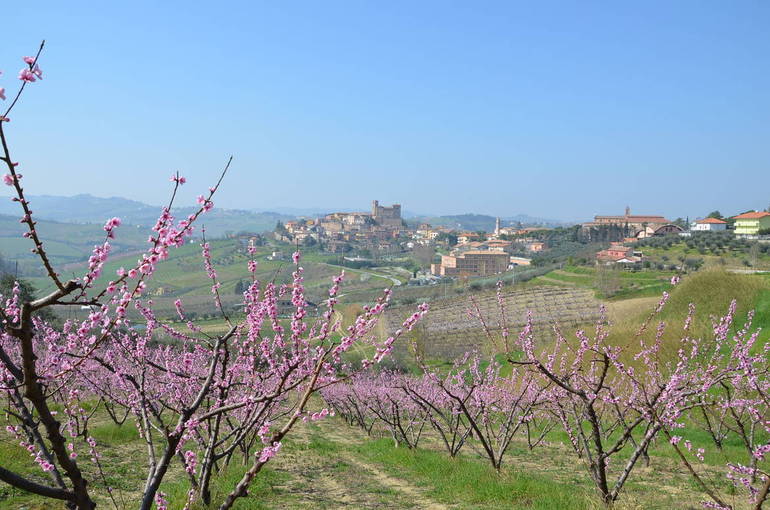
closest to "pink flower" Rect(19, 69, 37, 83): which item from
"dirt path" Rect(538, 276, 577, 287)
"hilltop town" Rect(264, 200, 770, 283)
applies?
"dirt path" Rect(538, 276, 577, 287)

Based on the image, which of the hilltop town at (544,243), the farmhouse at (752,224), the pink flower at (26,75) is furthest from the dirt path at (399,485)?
the farmhouse at (752,224)

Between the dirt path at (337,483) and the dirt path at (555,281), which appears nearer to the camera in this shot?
the dirt path at (337,483)

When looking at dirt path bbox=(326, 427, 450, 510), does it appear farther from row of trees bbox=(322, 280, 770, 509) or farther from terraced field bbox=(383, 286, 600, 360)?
terraced field bbox=(383, 286, 600, 360)

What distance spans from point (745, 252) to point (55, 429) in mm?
78078

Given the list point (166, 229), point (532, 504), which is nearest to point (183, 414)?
point (166, 229)

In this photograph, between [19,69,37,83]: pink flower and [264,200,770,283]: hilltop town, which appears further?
[264,200,770,283]: hilltop town

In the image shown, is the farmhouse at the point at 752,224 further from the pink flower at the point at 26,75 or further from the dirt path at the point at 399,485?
the pink flower at the point at 26,75

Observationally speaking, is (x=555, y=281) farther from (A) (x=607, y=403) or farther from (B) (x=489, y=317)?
(A) (x=607, y=403)

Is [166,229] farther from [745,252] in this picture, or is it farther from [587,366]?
[745,252]

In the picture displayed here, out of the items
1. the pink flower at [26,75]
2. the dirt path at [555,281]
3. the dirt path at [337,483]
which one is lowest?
the dirt path at [555,281]

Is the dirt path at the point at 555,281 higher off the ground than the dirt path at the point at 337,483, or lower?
lower

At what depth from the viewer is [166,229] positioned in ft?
10.0

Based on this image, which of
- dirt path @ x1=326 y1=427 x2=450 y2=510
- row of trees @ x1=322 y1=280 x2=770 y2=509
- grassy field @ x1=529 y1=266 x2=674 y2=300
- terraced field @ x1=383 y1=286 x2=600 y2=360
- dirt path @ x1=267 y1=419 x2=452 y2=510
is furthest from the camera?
grassy field @ x1=529 y1=266 x2=674 y2=300

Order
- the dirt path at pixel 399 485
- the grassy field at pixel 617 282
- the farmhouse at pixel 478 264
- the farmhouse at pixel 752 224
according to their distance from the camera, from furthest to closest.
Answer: the farmhouse at pixel 478 264, the farmhouse at pixel 752 224, the grassy field at pixel 617 282, the dirt path at pixel 399 485
